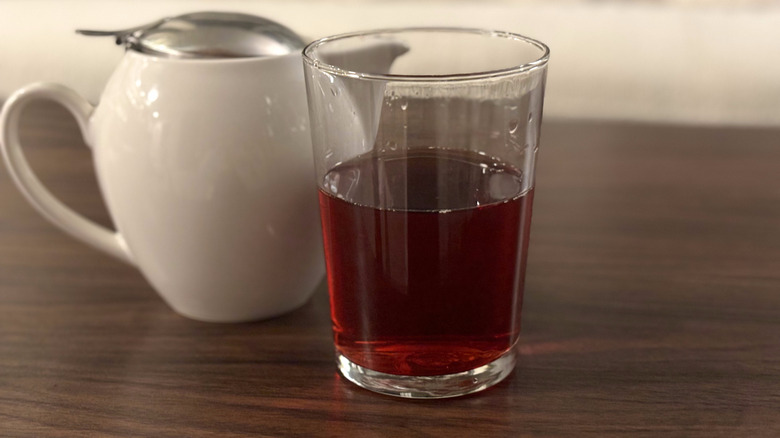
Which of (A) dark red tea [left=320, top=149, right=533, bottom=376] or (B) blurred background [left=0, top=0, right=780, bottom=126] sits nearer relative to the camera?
(A) dark red tea [left=320, top=149, right=533, bottom=376]

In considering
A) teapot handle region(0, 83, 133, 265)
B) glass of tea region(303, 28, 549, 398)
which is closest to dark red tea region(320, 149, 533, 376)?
glass of tea region(303, 28, 549, 398)

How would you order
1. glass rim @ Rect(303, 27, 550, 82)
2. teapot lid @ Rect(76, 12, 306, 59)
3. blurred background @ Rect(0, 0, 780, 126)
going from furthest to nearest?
blurred background @ Rect(0, 0, 780, 126), teapot lid @ Rect(76, 12, 306, 59), glass rim @ Rect(303, 27, 550, 82)

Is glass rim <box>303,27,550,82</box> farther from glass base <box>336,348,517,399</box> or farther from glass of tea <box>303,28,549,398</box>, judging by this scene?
glass base <box>336,348,517,399</box>

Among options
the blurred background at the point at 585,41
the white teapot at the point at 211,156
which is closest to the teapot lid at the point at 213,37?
the white teapot at the point at 211,156

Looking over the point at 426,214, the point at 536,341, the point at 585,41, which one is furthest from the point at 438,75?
the point at 585,41

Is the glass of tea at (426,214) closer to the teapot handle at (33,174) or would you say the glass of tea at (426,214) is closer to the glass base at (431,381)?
the glass base at (431,381)
